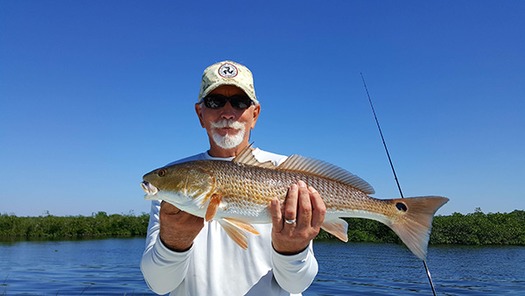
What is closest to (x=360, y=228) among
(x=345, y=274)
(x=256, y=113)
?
(x=345, y=274)

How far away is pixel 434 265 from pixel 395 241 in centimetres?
2146

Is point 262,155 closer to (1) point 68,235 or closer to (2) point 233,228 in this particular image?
(2) point 233,228

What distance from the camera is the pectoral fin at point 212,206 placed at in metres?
3.06

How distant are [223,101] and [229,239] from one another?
1.21 m

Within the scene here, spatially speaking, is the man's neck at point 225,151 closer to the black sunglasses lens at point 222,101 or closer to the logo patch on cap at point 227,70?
the black sunglasses lens at point 222,101

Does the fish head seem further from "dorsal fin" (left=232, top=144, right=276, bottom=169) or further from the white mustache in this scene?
the white mustache

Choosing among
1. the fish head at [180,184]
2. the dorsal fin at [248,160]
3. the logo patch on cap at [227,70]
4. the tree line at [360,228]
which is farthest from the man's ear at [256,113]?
the tree line at [360,228]

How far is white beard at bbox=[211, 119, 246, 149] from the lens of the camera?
3.77m

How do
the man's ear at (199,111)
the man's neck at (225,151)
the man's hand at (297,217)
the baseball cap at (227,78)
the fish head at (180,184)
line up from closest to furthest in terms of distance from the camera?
the man's hand at (297,217) → the fish head at (180,184) → the baseball cap at (227,78) → the man's neck at (225,151) → the man's ear at (199,111)

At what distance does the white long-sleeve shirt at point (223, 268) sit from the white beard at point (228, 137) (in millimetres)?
703

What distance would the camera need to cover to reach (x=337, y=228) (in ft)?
11.1

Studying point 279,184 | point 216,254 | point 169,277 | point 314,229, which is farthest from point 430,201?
point 169,277

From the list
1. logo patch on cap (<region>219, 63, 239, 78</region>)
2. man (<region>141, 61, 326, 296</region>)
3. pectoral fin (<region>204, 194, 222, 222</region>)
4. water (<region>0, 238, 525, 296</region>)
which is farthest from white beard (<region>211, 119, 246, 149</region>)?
water (<region>0, 238, 525, 296</region>)

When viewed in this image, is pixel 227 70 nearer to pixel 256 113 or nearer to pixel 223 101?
pixel 223 101
